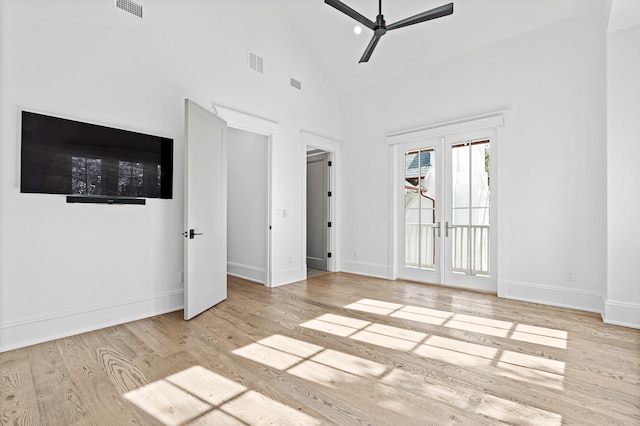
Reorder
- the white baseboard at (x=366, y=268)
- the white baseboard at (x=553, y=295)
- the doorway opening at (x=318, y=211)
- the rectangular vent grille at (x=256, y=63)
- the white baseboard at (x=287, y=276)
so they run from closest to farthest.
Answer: the white baseboard at (x=553, y=295), the rectangular vent grille at (x=256, y=63), the white baseboard at (x=287, y=276), the white baseboard at (x=366, y=268), the doorway opening at (x=318, y=211)

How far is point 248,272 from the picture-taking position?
541 cm

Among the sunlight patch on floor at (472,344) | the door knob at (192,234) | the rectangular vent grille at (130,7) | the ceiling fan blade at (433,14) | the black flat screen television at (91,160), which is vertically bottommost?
the sunlight patch on floor at (472,344)

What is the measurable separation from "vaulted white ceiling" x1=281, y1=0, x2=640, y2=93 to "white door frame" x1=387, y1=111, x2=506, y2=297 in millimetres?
1052

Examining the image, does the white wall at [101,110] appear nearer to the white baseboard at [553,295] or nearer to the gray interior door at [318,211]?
the gray interior door at [318,211]

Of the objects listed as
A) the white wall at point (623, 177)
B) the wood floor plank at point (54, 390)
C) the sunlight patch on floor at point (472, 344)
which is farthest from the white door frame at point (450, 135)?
the wood floor plank at point (54, 390)

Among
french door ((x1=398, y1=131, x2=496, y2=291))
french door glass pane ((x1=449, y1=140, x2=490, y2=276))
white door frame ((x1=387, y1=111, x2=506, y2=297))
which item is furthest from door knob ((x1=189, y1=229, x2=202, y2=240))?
french door glass pane ((x1=449, y1=140, x2=490, y2=276))

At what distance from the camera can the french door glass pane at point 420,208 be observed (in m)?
5.19

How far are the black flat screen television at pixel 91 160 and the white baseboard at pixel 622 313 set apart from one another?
16.1 feet

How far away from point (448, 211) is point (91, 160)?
4.63 m

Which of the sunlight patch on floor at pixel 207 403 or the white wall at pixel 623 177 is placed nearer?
the sunlight patch on floor at pixel 207 403

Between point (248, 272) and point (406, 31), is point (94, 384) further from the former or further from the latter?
point (406, 31)

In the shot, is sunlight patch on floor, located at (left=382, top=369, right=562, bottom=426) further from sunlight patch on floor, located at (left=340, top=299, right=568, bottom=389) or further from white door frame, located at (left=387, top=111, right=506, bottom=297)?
white door frame, located at (left=387, top=111, right=506, bottom=297)

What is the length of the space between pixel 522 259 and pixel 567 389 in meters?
2.47

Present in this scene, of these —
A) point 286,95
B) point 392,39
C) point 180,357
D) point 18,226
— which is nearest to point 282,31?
point 286,95
